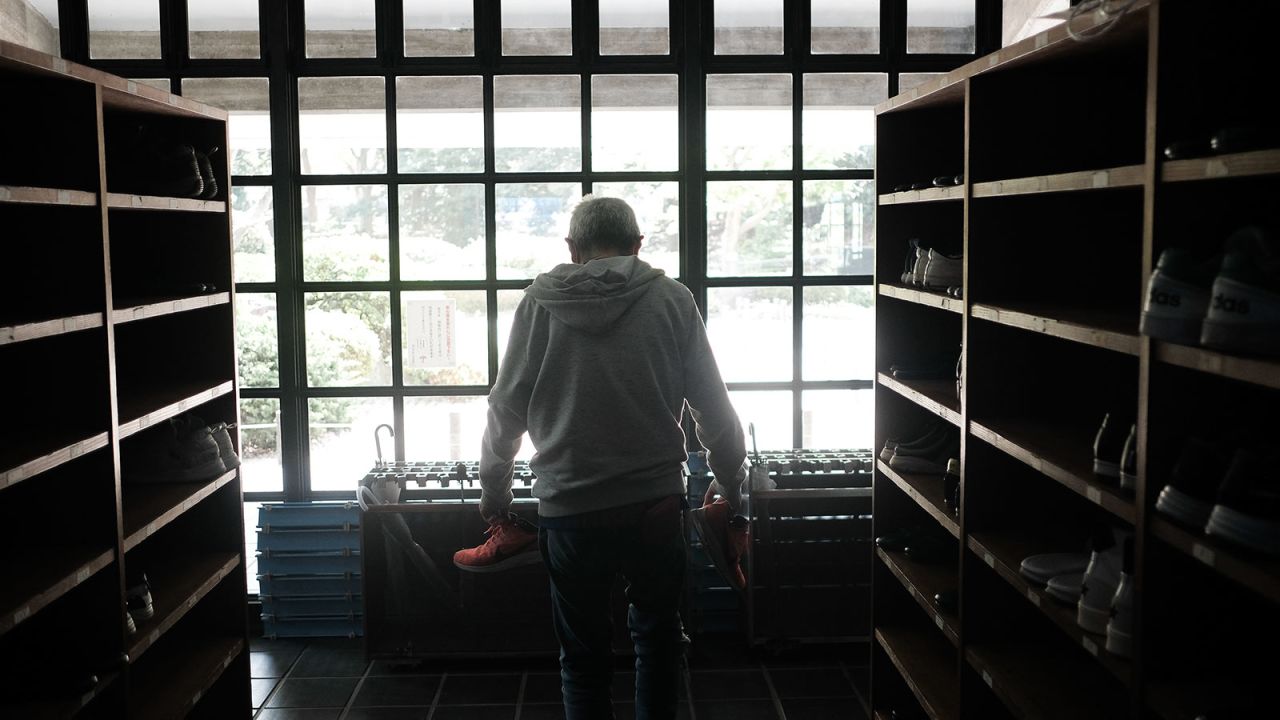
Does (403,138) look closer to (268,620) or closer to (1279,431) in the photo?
(268,620)

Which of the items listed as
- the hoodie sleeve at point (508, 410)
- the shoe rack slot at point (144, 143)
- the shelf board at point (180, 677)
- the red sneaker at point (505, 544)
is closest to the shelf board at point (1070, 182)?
the hoodie sleeve at point (508, 410)

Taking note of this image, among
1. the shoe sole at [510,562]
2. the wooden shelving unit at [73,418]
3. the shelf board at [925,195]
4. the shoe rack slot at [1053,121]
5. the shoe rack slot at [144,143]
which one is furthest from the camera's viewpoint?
the shoe sole at [510,562]

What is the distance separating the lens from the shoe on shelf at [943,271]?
3020mm

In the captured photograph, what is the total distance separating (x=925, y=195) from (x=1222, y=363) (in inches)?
60.8

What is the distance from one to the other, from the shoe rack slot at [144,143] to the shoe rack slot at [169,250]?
0.13m

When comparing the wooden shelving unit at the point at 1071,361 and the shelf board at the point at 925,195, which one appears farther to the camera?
the shelf board at the point at 925,195

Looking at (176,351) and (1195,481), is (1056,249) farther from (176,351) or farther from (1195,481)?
(176,351)

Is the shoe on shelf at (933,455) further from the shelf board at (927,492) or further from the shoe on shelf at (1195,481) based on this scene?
the shoe on shelf at (1195,481)

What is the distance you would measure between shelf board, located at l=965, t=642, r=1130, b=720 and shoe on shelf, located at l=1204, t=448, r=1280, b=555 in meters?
0.82

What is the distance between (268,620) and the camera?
15.0 ft

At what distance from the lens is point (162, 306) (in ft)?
10.1

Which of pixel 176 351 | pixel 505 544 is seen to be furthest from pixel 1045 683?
pixel 176 351

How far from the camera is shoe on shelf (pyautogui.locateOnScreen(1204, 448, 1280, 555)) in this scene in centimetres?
152

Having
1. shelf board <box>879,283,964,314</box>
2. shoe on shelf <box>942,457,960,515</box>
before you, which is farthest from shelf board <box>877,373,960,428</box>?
shelf board <box>879,283,964,314</box>
